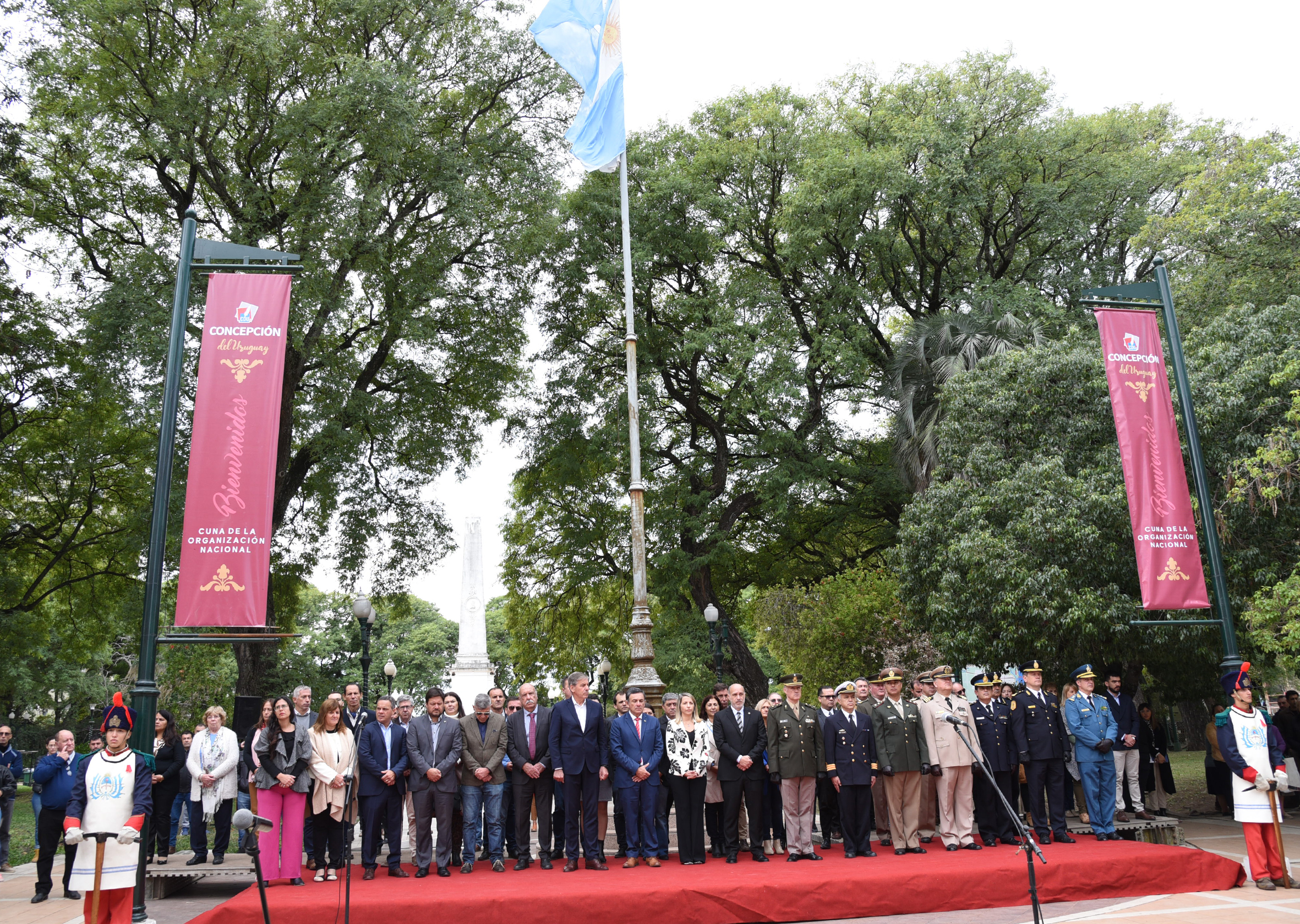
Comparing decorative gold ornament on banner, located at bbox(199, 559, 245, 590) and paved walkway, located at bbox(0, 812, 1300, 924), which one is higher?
decorative gold ornament on banner, located at bbox(199, 559, 245, 590)

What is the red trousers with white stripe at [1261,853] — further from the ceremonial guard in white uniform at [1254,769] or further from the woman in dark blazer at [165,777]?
the woman in dark blazer at [165,777]

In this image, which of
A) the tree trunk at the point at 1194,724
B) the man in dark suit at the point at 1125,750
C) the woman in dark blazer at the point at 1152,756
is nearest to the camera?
the man in dark suit at the point at 1125,750

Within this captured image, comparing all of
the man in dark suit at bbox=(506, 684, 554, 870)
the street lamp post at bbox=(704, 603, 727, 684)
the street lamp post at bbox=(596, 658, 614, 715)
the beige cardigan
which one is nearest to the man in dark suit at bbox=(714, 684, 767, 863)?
the man in dark suit at bbox=(506, 684, 554, 870)

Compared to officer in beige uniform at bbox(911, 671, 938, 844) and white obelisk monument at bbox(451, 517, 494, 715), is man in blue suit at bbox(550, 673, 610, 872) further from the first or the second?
white obelisk monument at bbox(451, 517, 494, 715)

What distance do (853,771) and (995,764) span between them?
1.88 metres

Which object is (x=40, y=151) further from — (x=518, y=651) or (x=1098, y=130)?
(x=1098, y=130)

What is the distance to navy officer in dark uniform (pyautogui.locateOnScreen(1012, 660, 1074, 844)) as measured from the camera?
10484 millimetres

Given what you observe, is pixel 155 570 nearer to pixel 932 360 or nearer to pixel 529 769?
pixel 529 769

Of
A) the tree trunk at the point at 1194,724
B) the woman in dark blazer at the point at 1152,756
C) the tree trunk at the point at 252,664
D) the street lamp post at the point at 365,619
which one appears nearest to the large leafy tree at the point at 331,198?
the tree trunk at the point at 252,664

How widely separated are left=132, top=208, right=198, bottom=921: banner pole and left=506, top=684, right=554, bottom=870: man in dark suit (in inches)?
136

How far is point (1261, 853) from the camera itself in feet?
30.6

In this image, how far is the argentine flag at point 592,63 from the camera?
1677 cm

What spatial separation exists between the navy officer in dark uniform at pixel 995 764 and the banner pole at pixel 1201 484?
2.40 meters

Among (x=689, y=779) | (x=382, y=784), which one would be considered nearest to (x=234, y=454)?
(x=382, y=784)
